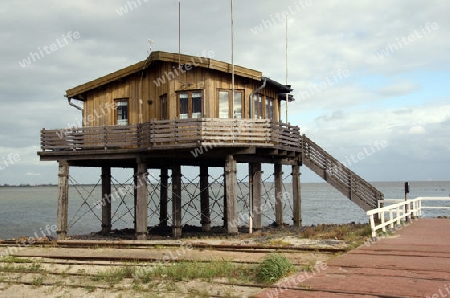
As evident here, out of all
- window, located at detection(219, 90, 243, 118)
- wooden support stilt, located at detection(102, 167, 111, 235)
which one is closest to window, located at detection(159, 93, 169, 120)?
window, located at detection(219, 90, 243, 118)

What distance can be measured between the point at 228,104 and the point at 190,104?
182 centimetres

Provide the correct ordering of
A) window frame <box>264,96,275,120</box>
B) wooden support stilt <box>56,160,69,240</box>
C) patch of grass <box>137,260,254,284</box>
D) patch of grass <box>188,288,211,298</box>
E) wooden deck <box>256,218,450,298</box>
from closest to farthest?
wooden deck <box>256,218,450,298</box>, patch of grass <box>188,288,211,298</box>, patch of grass <box>137,260,254,284</box>, wooden support stilt <box>56,160,69,240</box>, window frame <box>264,96,275,120</box>

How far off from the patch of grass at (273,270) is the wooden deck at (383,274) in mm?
529

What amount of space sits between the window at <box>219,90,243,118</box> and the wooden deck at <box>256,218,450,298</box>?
9706mm

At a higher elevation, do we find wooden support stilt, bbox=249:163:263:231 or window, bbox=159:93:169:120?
window, bbox=159:93:169:120

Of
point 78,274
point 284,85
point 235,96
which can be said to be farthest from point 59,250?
point 284,85

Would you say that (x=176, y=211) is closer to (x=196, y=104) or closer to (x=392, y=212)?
Result: (x=196, y=104)

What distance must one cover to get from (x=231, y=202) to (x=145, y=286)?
31.2 ft

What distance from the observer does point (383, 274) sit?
39.7 ft

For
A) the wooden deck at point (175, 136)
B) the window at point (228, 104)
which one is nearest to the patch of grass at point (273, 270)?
the wooden deck at point (175, 136)

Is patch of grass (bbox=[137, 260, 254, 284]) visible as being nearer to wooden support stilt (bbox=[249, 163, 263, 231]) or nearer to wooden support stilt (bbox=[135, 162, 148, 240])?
wooden support stilt (bbox=[135, 162, 148, 240])

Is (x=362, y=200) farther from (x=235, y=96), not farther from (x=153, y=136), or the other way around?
(x=153, y=136)

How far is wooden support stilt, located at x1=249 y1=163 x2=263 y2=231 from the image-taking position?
24.8 m

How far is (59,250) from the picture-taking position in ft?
67.3
